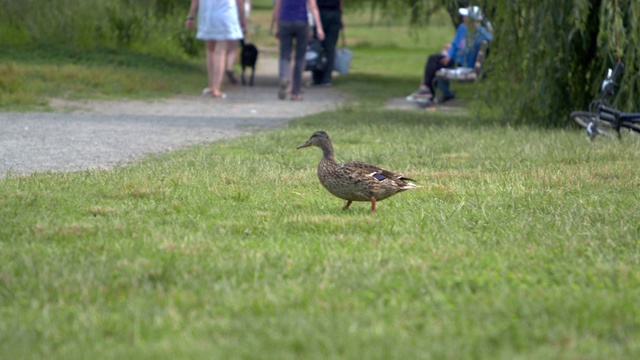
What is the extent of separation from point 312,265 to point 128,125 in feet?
31.3

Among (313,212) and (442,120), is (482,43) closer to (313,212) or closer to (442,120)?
(442,120)

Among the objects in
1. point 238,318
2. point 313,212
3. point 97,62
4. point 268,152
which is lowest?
point 97,62

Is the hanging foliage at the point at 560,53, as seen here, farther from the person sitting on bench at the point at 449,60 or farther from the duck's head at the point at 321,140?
the duck's head at the point at 321,140

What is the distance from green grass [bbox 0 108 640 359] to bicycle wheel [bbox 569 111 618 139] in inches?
116

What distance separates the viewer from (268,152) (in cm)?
1196

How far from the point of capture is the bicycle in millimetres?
12273

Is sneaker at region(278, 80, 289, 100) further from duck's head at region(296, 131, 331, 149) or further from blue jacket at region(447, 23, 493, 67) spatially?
duck's head at region(296, 131, 331, 149)

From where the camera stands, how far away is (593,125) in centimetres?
1309

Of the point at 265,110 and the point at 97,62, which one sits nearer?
the point at 265,110

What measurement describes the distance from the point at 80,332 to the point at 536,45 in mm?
10803

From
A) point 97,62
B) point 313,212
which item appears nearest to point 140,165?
point 313,212

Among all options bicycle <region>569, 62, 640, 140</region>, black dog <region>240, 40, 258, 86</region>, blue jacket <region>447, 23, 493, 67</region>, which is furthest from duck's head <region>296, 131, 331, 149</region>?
black dog <region>240, 40, 258, 86</region>

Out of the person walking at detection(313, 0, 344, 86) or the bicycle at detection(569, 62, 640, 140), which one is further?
the person walking at detection(313, 0, 344, 86)

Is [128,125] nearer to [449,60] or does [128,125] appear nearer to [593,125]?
[593,125]
